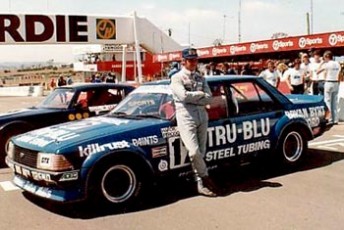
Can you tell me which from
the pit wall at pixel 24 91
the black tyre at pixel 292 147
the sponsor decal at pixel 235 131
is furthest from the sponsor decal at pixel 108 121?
the pit wall at pixel 24 91

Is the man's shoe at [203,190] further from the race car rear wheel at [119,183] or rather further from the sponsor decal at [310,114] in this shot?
the sponsor decal at [310,114]

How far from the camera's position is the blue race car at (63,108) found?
8.37m

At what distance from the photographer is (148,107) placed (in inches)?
241

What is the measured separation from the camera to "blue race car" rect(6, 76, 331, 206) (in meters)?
5.07

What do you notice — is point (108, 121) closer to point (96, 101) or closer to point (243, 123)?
point (243, 123)

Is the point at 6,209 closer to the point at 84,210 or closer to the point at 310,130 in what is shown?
the point at 84,210

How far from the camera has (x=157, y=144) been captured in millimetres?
5547

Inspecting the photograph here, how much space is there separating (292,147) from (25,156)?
382 centimetres

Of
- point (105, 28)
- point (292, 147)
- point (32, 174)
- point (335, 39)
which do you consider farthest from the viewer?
point (335, 39)

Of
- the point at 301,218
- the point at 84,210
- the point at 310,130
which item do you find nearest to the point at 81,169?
the point at 84,210

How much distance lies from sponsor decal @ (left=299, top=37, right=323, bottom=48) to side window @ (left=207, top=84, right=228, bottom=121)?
67.6ft

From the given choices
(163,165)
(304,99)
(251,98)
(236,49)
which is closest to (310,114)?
(304,99)

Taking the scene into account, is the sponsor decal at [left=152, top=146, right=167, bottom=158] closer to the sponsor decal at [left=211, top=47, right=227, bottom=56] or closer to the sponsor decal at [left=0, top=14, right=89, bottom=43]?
the sponsor decal at [left=0, top=14, right=89, bottom=43]

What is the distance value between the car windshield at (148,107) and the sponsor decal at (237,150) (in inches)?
28.9
